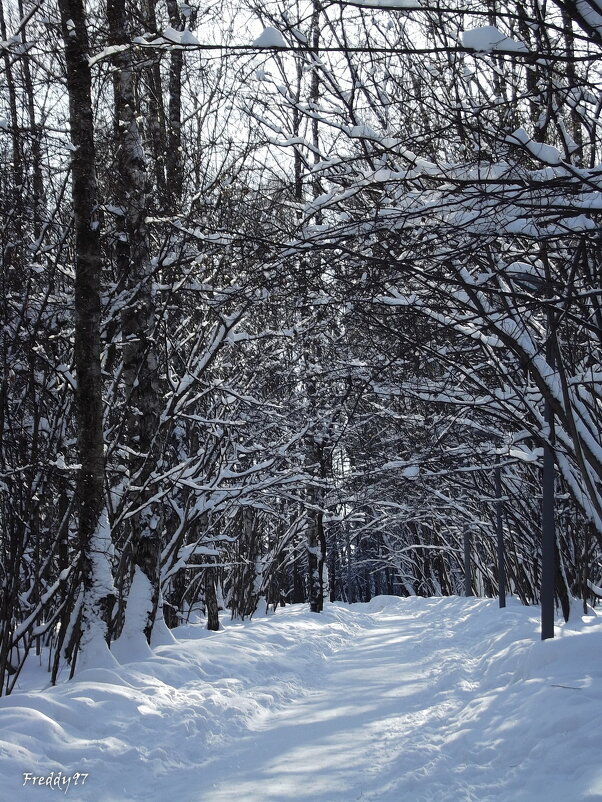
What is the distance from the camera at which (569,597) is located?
8.55 m

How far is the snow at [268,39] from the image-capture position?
344 cm

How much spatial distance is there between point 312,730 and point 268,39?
471 centimetres

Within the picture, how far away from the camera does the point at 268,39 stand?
11.3ft

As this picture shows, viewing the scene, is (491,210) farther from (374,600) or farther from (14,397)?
(374,600)

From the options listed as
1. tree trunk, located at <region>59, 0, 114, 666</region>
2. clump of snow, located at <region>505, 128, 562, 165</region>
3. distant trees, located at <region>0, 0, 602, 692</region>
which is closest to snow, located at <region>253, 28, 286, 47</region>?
distant trees, located at <region>0, 0, 602, 692</region>

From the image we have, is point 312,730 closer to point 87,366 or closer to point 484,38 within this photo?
point 87,366

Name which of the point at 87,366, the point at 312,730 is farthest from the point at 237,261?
the point at 312,730

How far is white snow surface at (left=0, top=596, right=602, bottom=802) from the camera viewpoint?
3.99 meters

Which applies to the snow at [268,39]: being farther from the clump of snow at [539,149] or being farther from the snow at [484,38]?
the clump of snow at [539,149]

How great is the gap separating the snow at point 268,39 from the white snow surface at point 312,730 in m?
3.70

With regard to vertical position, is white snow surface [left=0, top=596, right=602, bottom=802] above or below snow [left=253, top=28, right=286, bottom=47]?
below

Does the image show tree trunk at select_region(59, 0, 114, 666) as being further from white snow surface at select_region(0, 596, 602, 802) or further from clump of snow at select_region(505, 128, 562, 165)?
clump of snow at select_region(505, 128, 562, 165)

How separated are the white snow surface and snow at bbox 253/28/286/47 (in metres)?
3.70

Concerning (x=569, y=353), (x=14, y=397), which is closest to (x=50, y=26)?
(x=14, y=397)
